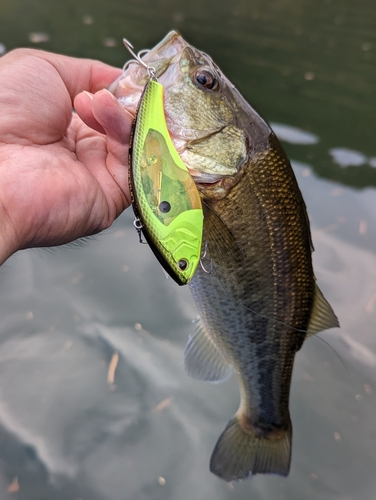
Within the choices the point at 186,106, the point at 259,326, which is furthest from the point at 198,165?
the point at 259,326

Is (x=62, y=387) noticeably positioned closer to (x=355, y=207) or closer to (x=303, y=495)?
(x=303, y=495)

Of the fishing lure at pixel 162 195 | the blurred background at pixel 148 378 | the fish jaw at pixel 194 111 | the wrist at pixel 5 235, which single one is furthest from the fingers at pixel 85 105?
the blurred background at pixel 148 378

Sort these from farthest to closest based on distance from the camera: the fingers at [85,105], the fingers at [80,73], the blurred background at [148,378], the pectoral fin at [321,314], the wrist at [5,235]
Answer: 1. the blurred background at [148,378]
2. the fingers at [80,73]
3. the pectoral fin at [321,314]
4. the fingers at [85,105]
5. the wrist at [5,235]

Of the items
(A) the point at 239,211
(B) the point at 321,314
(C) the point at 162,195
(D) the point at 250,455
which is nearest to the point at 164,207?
(C) the point at 162,195

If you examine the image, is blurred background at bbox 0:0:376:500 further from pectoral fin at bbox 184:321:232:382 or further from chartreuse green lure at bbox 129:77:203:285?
chartreuse green lure at bbox 129:77:203:285

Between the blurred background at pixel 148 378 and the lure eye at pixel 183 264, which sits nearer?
the lure eye at pixel 183 264

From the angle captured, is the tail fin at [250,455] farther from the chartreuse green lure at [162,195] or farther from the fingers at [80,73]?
the fingers at [80,73]

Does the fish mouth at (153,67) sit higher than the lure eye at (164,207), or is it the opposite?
the fish mouth at (153,67)
